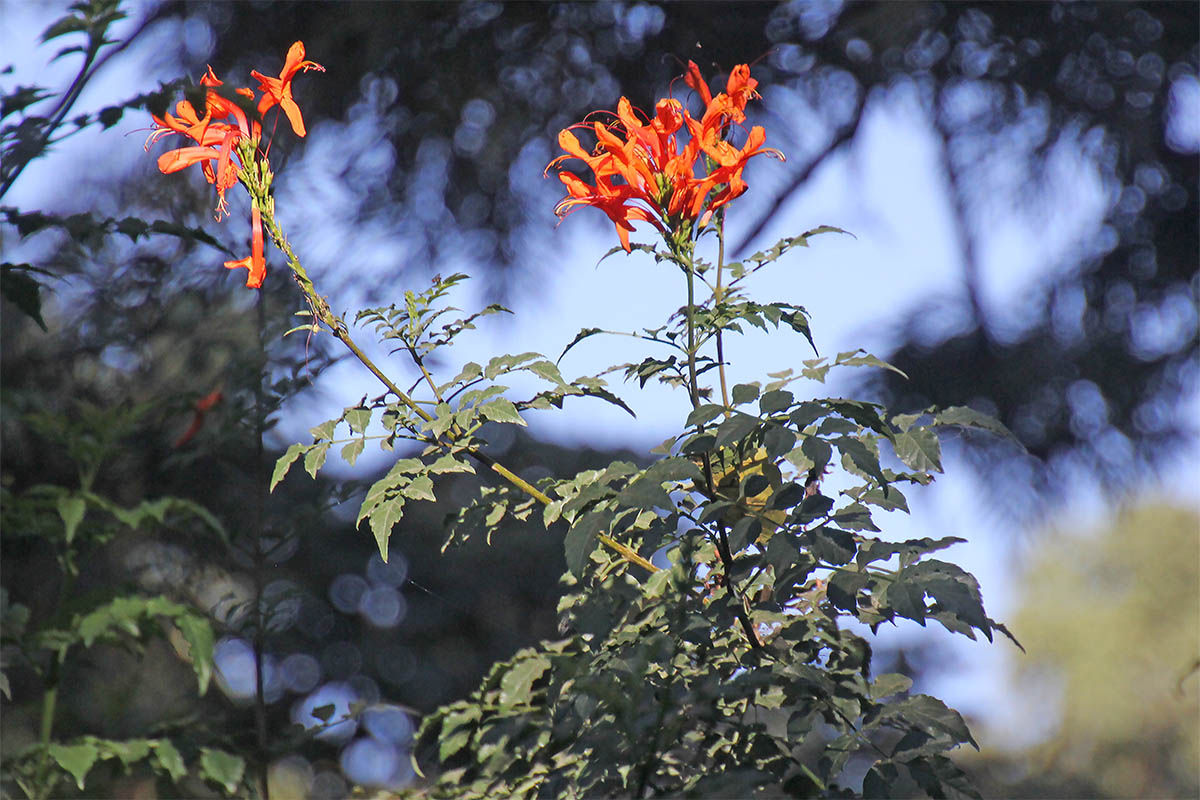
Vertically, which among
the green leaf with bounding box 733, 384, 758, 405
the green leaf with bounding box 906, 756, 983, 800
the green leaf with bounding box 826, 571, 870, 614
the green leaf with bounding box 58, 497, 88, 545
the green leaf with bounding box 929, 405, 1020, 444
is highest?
the green leaf with bounding box 929, 405, 1020, 444

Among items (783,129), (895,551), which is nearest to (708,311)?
(895,551)

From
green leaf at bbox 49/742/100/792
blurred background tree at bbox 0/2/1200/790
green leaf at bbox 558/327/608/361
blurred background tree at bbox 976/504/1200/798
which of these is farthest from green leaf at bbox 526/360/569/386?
blurred background tree at bbox 976/504/1200/798

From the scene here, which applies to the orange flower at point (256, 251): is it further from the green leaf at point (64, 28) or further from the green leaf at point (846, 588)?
the green leaf at point (846, 588)

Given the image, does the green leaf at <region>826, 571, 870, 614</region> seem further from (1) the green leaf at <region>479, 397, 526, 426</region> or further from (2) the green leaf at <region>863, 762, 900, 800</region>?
(1) the green leaf at <region>479, 397, 526, 426</region>

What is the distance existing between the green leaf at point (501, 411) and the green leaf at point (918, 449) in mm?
244

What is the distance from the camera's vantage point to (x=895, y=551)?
1.96ft

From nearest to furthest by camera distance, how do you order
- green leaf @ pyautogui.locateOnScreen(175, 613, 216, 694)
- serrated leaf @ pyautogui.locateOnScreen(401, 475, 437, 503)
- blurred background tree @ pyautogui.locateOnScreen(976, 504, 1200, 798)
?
green leaf @ pyautogui.locateOnScreen(175, 613, 216, 694) → serrated leaf @ pyautogui.locateOnScreen(401, 475, 437, 503) → blurred background tree @ pyautogui.locateOnScreen(976, 504, 1200, 798)

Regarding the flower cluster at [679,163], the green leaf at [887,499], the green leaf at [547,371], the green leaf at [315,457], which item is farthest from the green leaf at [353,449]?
the green leaf at [887,499]

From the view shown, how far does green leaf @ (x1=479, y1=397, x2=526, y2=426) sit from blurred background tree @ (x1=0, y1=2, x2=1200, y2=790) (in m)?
1.02

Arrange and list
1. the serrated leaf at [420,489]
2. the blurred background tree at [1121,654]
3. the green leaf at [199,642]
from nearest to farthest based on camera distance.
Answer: the green leaf at [199,642] → the serrated leaf at [420,489] → the blurred background tree at [1121,654]

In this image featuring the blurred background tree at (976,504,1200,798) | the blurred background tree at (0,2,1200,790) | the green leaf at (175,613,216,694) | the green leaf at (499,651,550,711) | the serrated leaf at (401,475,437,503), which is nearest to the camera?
the green leaf at (175,613,216,694)

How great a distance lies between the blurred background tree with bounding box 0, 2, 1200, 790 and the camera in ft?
5.70

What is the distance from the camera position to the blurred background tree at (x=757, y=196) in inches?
68.4

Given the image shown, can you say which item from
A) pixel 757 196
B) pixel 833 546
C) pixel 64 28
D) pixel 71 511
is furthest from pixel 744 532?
pixel 757 196
